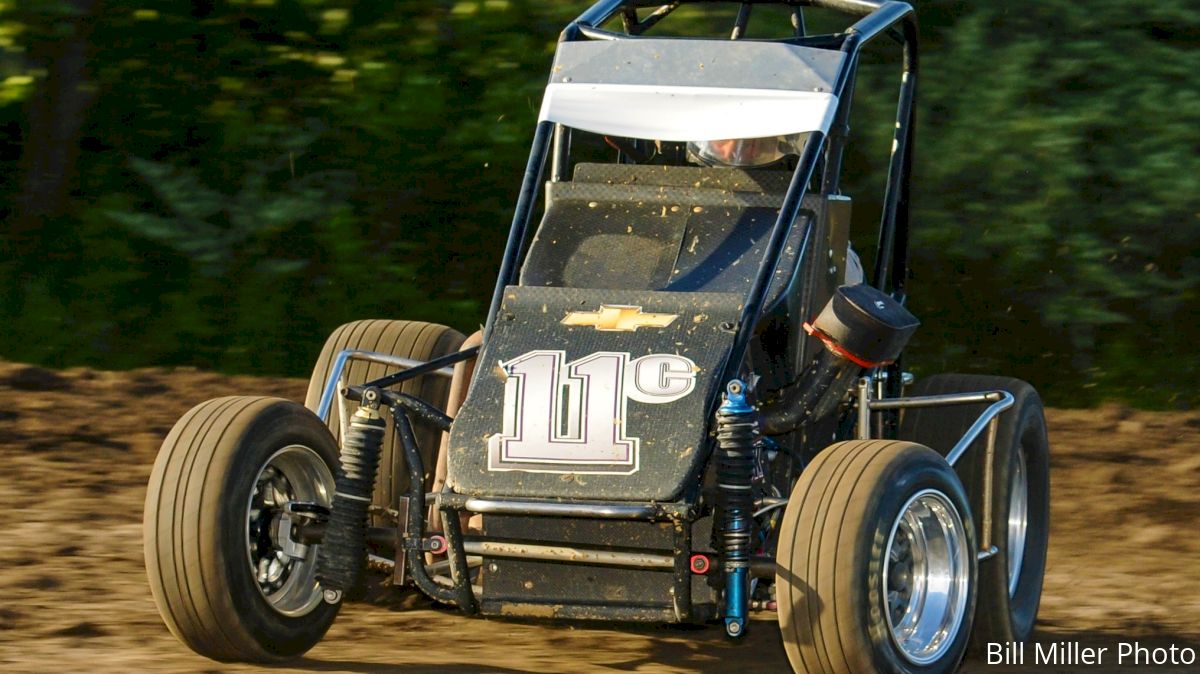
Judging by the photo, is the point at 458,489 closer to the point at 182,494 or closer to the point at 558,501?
the point at 558,501

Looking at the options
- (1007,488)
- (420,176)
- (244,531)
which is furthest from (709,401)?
(420,176)

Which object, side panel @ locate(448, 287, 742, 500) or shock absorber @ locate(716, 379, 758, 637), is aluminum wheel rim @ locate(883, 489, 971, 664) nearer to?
shock absorber @ locate(716, 379, 758, 637)

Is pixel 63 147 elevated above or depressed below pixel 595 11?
below

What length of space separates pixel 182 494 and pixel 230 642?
1.49 feet

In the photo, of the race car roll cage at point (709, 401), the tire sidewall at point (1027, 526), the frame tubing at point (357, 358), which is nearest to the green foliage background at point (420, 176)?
the race car roll cage at point (709, 401)

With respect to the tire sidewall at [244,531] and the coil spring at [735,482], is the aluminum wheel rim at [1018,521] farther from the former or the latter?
the tire sidewall at [244,531]

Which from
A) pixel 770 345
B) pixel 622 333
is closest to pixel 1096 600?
pixel 770 345

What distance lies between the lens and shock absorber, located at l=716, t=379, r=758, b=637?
5.58 m

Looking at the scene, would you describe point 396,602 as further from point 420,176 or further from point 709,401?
point 420,176

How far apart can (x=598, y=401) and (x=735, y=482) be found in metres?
0.46

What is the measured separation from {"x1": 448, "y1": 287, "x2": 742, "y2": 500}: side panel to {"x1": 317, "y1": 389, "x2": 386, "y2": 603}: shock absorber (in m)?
0.29

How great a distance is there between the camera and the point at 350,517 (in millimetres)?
5910

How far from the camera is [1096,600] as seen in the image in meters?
7.92

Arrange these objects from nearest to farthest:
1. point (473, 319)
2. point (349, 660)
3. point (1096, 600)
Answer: point (349, 660) → point (1096, 600) → point (473, 319)
